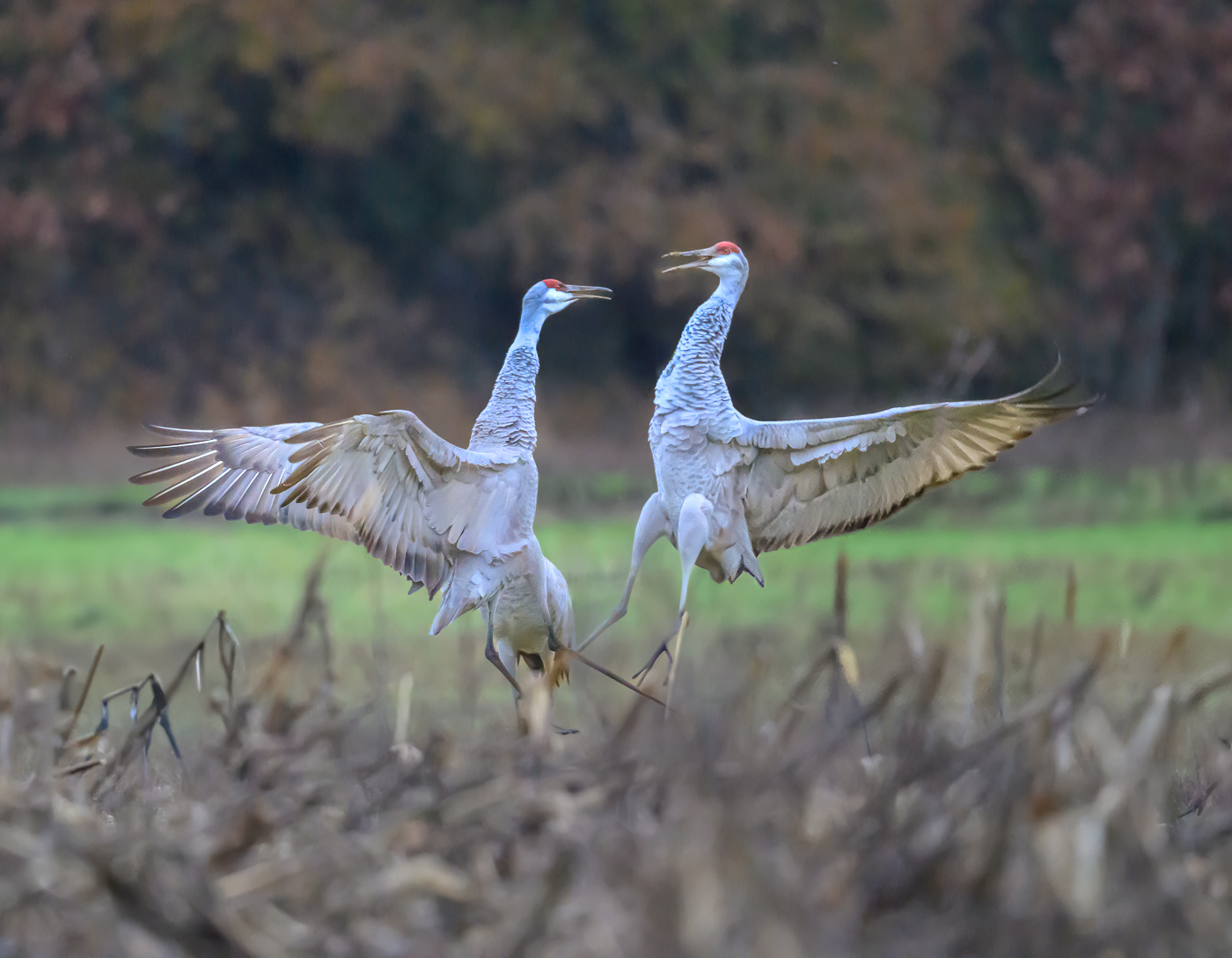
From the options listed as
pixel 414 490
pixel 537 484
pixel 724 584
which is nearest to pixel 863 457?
pixel 537 484

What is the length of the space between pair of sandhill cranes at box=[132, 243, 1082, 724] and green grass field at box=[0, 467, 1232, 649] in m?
0.75

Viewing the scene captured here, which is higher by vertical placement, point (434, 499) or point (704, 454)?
point (704, 454)

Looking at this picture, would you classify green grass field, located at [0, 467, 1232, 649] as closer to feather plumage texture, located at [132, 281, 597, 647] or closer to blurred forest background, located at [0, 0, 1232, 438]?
feather plumage texture, located at [132, 281, 597, 647]

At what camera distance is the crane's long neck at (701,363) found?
5914 millimetres

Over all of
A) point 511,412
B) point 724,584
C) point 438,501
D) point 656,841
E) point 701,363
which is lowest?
point 724,584

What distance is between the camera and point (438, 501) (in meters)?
5.59

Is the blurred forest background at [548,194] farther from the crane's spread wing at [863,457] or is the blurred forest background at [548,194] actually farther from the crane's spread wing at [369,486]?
the crane's spread wing at [369,486]

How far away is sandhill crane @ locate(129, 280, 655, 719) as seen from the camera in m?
5.38

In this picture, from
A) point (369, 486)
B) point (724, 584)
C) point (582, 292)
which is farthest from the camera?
point (724, 584)

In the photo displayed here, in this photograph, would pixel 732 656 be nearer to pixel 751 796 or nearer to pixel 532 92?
pixel 751 796

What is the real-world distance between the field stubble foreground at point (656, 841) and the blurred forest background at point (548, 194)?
50.4 feet

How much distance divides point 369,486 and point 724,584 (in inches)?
191

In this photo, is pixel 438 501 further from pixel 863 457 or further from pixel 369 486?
pixel 863 457

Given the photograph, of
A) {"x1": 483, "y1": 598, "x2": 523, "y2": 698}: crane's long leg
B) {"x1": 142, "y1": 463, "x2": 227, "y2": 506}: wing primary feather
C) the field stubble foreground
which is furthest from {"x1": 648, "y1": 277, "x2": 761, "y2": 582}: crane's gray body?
the field stubble foreground
